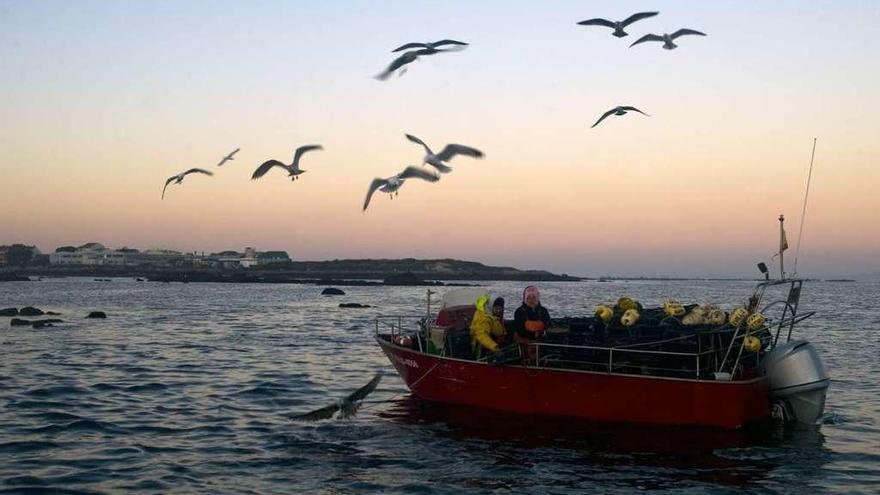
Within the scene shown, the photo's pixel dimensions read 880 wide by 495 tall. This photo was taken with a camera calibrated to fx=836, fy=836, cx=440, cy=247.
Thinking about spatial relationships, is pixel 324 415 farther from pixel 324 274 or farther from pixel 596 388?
pixel 324 274

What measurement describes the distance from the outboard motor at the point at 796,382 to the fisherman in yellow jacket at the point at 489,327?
502 cm

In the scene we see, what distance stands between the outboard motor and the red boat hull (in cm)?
25

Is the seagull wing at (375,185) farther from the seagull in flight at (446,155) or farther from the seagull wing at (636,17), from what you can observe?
the seagull wing at (636,17)

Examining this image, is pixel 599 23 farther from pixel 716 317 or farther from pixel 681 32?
pixel 716 317

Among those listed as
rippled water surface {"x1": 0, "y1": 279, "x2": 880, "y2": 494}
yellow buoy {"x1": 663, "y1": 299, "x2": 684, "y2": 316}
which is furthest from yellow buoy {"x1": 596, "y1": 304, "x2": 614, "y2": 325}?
rippled water surface {"x1": 0, "y1": 279, "x2": 880, "y2": 494}

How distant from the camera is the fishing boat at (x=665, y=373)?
48.3 feet

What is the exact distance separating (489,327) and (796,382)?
571cm

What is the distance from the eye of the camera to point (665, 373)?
1511 cm

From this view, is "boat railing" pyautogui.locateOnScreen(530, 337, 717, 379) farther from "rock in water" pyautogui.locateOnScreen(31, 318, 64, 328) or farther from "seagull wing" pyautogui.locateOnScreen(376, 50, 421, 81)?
"rock in water" pyautogui.locateOnScreen(31, 318, 64, 328)

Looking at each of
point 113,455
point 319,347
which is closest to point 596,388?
point 113,455

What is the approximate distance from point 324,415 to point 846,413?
37.2 ft

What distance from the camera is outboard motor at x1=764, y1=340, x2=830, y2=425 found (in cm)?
1485

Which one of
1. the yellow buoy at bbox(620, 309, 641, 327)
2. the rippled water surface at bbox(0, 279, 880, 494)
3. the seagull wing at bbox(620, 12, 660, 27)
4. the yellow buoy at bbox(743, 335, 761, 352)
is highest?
the seagull wing at bbox(620, 12, 660, 27)

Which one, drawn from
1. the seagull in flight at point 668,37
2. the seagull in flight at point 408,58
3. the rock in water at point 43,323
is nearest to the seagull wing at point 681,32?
the seagull in flight at point 668,37
